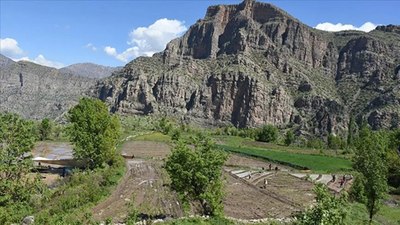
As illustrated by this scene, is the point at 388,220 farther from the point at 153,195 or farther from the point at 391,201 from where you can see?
the point at 153,195

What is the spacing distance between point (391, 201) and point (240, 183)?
20.4 meters

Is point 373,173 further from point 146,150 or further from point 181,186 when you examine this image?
point 146,150

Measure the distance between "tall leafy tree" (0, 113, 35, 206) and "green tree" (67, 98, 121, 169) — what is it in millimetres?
25161

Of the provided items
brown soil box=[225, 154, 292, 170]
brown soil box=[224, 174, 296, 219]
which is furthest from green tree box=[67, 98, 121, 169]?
brown soil box=[225, 154, 292, 170]

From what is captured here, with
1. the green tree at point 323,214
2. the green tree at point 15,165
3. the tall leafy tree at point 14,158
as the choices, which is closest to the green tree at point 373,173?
the green tree at point 323,214

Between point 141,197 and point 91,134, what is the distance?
59.8 feet

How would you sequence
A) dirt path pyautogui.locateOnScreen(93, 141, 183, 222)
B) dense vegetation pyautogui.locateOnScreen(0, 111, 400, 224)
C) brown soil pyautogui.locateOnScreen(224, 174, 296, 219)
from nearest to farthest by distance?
1. dense vegetation pyautogui.locateOnScreen(0, 111, 400, 224)
2. dirt path pyautogui.locateOnScreen(93, 141, 183, 222)
3. brown soil pyautogui.locateOnScreen(224, 174, 296, 219)

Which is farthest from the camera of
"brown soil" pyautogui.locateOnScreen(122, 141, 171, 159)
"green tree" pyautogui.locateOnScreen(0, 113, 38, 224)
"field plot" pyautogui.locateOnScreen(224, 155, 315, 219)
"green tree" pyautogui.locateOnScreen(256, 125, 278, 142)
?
"green tree" pyautogui.locateOnScreen(256, 125, 278, 142)

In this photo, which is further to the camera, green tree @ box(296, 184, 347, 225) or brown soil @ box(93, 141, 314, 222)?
brown soil @ box(93, 141, 314, 222)

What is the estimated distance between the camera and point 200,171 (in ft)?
109

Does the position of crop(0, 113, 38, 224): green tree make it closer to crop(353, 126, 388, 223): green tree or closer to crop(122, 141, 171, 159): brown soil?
crop(353, 126, 388, 223): green tree

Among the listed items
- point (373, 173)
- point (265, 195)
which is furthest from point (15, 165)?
point (265, 195)

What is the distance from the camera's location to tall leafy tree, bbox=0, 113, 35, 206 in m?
28.8

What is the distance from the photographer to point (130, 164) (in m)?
75.7
